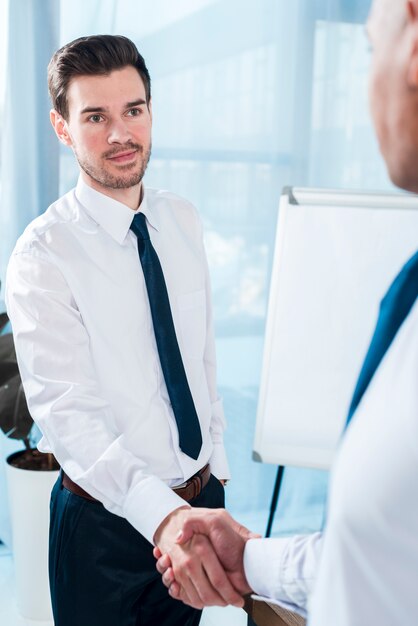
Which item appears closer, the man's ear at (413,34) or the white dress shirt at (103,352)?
the man's ear at (413,34)

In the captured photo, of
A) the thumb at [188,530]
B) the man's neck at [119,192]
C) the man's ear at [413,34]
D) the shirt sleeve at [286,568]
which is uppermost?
the man's ear at [413,34]

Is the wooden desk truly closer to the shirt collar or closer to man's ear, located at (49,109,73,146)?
the shirt collar

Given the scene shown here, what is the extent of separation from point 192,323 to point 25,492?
1.08m

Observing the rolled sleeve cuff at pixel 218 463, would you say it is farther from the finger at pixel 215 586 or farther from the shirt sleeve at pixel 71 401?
the finger at pixel 215 586

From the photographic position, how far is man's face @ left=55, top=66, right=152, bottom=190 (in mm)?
1796

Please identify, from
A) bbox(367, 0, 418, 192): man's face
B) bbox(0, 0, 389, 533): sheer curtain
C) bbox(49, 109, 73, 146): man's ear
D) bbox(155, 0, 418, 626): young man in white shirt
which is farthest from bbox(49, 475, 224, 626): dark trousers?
bbox(0, 0, 389, 533): sheer curtain

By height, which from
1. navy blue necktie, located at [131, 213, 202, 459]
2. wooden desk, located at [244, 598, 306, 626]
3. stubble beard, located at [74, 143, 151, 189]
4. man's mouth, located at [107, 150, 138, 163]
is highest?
man's mouth, located at [107, 150, 138, 163]

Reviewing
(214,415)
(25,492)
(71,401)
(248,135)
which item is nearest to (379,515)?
(71,401)

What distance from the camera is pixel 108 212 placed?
5.88ft

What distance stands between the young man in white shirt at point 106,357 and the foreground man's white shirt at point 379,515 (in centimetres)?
87

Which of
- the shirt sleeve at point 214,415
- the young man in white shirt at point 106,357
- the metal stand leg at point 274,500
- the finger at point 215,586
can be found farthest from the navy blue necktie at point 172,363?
the metal stand leg at point 274,500

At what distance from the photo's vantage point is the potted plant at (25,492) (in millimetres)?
2578

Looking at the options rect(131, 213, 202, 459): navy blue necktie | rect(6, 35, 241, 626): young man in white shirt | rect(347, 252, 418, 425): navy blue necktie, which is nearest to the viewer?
rect(347, 252, 418, 425): navy blue necktie

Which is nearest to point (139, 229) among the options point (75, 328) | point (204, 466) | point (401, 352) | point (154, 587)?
point (75, 328)
